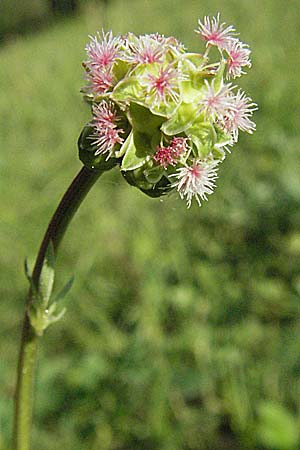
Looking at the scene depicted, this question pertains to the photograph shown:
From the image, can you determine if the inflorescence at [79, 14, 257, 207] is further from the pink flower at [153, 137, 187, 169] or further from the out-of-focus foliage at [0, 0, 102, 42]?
the out-of-focus foliage at [0, 0, 102, 42]

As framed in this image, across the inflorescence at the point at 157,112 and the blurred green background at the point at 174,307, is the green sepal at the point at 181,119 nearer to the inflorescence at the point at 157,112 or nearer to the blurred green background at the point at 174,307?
the inflorescence at the point at 157,112

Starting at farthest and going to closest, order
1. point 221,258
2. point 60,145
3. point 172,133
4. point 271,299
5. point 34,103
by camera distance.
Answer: point 34,103 → point 60,145 → point 221,258 → point 271,299 → point 172,133

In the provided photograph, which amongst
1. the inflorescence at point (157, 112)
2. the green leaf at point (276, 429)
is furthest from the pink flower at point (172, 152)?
the green leaf at point (276, 429)

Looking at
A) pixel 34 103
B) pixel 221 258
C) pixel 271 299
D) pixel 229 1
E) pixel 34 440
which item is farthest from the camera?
pixel 229 1

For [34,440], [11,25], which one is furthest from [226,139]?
[11,25]

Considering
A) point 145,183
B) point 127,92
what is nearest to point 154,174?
point 145,183

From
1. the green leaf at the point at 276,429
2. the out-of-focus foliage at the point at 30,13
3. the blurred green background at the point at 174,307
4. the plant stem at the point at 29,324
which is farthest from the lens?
the out-of-focus foliage at the point at 30,13

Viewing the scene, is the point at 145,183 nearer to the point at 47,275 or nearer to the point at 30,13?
the point at 47,275

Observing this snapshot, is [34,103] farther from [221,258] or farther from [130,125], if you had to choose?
[130,125]
